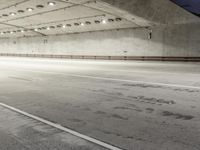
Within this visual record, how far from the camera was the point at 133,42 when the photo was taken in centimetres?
3406

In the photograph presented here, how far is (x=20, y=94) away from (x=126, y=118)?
5510 millimetres

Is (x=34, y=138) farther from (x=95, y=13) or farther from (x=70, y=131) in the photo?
(x=95, y=13)

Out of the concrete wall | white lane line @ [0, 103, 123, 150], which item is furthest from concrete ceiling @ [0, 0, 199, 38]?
white lane line @ [0, 103, 123, 150]

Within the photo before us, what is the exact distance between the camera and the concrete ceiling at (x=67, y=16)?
26031 mm

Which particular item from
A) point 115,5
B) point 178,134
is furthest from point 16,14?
point 178,134

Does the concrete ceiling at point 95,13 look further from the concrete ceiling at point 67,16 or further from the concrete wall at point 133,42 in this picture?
the concrete wall at point 133,42

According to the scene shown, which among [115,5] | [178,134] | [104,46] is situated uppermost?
[115,5]

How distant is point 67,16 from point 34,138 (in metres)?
29.3

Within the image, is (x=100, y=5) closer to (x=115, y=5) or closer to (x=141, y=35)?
(x=115, y=5)

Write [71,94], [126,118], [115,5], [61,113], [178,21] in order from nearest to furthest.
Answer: [126,118]
[61,113]
[71,94]
[115,5]
[178,21]

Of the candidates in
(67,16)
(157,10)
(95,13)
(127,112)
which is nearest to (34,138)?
(127,112)

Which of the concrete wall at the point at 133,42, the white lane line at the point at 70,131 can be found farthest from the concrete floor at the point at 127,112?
the concrete wall at the point at 133,42

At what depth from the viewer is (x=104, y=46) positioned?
125 feet

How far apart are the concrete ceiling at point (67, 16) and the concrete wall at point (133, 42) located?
1.18 metres
